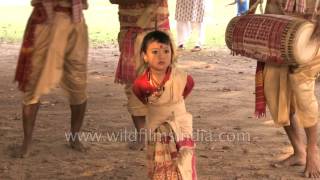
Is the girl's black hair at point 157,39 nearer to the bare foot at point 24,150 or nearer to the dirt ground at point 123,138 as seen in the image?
the dirt ground at point 123,138

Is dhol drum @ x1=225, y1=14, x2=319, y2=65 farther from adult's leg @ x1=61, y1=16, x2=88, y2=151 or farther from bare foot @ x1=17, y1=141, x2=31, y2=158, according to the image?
bare foot @ x1=17, y1=141, x2=31, y2=158

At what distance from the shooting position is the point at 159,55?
3668 millimetres

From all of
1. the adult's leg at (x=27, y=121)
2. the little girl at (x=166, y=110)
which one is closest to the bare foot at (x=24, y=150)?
the adult's leg at (x=27, y=121)

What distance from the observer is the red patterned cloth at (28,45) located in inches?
188

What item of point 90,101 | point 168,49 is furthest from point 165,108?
point 90,101

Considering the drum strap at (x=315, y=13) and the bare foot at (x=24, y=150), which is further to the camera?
the bare foot at (x=24, y=150)

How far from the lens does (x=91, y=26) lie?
15.4 m

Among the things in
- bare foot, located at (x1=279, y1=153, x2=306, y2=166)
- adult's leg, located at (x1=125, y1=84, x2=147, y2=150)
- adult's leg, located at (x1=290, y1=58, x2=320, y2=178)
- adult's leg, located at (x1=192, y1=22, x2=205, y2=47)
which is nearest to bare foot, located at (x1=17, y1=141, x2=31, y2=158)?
adult's leg, located at (x1=125, y1=84, x2=147, y2=150)

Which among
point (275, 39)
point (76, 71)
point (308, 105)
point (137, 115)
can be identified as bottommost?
point (137, 115)

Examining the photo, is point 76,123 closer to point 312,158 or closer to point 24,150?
point 24,150

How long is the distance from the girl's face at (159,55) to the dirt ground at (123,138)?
1102 millimetres

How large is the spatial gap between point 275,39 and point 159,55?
3.27ft

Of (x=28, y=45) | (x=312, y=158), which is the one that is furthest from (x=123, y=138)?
(x=312, y=158)

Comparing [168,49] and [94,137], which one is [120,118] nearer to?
[94,137]
